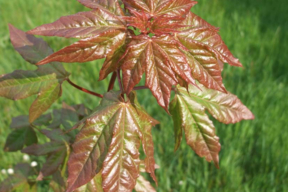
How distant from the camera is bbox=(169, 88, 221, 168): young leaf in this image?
3.40ft

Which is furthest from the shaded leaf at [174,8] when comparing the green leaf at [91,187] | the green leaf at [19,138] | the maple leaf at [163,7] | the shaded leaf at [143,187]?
the green leaf at [19,138]

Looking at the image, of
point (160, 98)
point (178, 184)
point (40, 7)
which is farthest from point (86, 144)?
point (40, 7)

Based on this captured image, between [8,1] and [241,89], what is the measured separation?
9.73 ft

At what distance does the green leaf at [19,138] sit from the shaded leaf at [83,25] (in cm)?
81

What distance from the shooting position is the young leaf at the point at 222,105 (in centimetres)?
111

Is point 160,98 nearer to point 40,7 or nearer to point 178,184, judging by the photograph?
point 178,184

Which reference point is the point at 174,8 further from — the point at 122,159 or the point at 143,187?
the point at 143,187

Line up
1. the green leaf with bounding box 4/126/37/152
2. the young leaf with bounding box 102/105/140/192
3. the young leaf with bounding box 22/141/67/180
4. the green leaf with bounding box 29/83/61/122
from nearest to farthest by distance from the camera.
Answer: the young leaf with bounding box 102/105/140/192 < the green leaf with bounding box 29/83/61/122 < the young leaf with bounding box 22/141/67/180 < the green leaf with bounding box 4/126/37/152

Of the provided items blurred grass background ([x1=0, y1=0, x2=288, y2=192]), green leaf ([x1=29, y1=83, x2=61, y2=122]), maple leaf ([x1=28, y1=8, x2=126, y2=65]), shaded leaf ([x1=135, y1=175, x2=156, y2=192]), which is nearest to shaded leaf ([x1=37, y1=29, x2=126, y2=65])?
maple leaf ([x1=28, y1=8, x2=126, y2=65])

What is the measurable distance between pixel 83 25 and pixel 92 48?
0.07 meters

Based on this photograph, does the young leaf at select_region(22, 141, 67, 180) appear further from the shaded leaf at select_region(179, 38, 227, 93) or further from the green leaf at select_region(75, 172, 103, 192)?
the shaded leaf at select_region(179, 38, 227, 93)

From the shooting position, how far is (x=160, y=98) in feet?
2.51

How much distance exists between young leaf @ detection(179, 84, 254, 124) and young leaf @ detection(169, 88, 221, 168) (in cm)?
7

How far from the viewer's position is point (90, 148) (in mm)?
884
